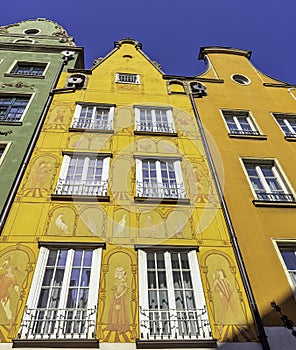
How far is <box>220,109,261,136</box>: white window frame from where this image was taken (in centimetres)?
1356

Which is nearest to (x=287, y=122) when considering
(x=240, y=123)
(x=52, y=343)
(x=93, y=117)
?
(x=240, y=123)

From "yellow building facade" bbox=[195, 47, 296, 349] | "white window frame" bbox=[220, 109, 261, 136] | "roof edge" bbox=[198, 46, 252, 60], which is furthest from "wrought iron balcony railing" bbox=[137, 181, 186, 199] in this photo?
"roof edge" bbox=[198, 46, 252, 60]

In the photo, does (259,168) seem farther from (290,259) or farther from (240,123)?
(290,259)

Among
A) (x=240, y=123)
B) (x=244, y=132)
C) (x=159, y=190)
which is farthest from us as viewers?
(x=240, y=123)

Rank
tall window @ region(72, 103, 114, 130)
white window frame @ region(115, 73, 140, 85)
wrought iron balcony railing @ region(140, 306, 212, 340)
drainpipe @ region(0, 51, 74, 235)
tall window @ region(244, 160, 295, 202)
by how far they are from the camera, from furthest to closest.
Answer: white window frame @ region(115, 73, 140, 85)
tall window @ region(72, 103, 114, 130)
tall window @ region(244, 160, 295, 202)
drainpipe @ region(0, 51, 74, 235)
wrought iron balcony railing @ region(140, 306, 212, 340)

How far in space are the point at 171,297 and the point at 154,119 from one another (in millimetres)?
8592

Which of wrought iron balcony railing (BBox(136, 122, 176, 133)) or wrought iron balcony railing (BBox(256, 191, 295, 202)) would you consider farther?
wrought iron balcony railing (BBox(136, 122, 176, 133))

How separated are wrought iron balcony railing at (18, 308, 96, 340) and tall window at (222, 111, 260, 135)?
9.60m

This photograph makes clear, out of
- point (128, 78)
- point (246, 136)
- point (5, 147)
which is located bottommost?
point (5, 147)

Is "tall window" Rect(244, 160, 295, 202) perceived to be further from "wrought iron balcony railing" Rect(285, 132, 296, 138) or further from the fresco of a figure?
the fresco of a figure

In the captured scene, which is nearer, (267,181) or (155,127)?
(267,181)

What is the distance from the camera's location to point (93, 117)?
543 inches

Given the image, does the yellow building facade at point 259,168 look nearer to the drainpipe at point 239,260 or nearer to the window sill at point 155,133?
the drainpipe at point 239,260

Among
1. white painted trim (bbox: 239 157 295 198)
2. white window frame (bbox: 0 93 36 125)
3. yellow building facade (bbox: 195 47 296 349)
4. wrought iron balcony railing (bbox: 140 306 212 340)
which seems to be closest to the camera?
wrought iron balcony railing (bbox: 140 306 212 340)
